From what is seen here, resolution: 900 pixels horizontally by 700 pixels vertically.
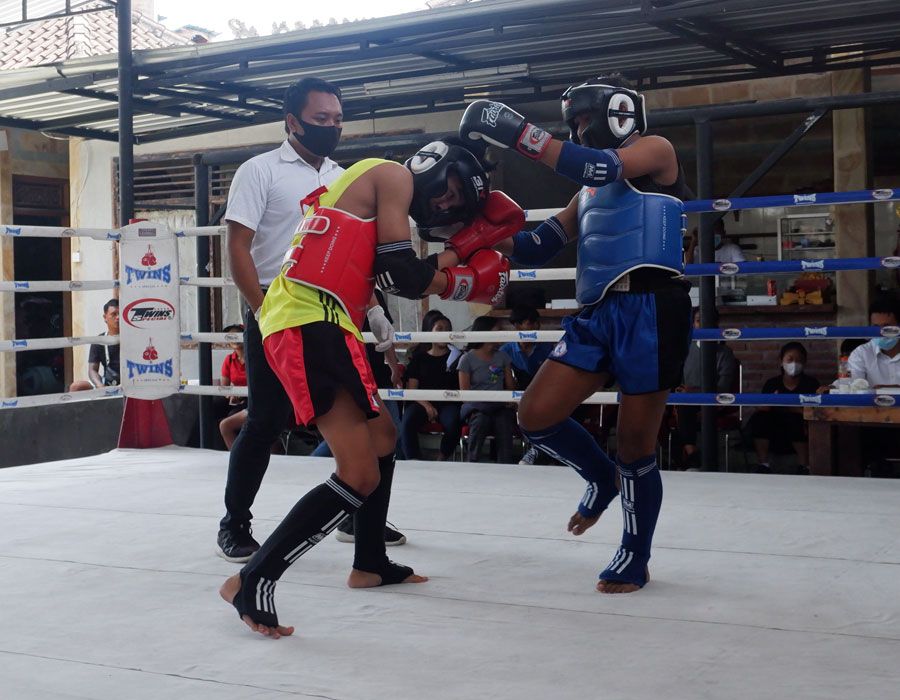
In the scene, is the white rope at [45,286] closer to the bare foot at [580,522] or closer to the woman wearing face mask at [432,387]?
the woman wearing face mask at [432,387]

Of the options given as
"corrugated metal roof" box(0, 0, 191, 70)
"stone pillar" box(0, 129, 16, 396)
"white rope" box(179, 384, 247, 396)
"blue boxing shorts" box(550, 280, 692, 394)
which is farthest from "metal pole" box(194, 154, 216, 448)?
"stone pillar" box(0, 129, 16, 396)

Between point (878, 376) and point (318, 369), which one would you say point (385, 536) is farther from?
point (878, 376)

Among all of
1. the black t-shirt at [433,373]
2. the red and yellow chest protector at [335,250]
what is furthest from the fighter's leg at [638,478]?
the black t-shirt at [433,373]

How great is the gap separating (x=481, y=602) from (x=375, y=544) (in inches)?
14.4

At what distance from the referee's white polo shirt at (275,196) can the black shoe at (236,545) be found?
0.79 meters

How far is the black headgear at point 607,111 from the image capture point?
3057mm

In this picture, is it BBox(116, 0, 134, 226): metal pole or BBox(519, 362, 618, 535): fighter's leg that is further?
BBox(116, 0, 134, 226): metal pole

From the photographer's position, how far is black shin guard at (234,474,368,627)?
2.57 meters

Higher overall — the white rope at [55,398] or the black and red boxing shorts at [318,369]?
the black and red boxing shorts at [318,369]

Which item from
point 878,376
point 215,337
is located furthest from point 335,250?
point 878,376

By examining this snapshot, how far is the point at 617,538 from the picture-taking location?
366 cm

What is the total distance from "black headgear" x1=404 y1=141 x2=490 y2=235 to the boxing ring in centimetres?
99

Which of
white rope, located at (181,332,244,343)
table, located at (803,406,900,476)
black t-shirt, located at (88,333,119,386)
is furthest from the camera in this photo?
black t-shirt, located at (88,333,119,386)

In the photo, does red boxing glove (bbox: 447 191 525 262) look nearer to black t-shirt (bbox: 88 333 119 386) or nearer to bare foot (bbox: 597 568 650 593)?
bare foot (bbox: 597 568 650 593)
